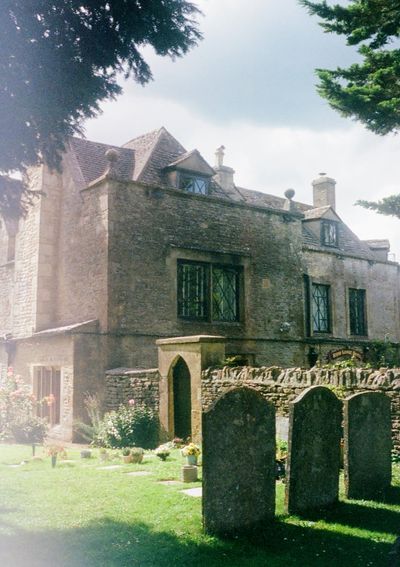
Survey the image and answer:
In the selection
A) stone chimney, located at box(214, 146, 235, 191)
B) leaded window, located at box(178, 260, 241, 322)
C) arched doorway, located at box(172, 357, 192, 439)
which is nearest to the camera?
arched doorway, located at box(172, 357, 192, 439)

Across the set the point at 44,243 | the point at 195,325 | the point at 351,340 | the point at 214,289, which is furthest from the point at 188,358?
the point at 351,340

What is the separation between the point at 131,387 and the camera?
14.6 meters

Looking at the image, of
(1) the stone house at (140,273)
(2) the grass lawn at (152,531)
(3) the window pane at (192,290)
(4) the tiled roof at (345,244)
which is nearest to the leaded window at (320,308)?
(1) the stone house at (140,273)

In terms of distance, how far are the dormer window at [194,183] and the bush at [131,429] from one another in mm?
7906

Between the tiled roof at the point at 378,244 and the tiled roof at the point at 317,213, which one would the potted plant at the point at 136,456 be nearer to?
the tiled roof at the point at 317,213

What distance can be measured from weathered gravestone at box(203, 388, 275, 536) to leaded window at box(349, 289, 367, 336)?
1864 centimetres

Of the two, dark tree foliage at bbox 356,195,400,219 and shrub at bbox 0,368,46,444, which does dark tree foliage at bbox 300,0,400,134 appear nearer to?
dark tree foliage at bbox 356,195,400,219

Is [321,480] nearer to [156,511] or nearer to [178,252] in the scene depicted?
[156,511]

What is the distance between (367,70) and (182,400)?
9174 millimetres

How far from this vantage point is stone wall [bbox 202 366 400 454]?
9.82 m

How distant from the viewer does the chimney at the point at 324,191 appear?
2859 centimetres

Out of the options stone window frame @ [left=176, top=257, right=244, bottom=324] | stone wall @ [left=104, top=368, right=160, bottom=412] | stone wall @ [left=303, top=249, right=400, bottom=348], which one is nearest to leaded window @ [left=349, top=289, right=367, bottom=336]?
stone wall @ [left=303, top=249, right=400, bottom=348]

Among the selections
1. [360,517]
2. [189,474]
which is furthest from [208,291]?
[360,517]

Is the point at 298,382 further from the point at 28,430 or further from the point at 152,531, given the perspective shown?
the point at 28,430
